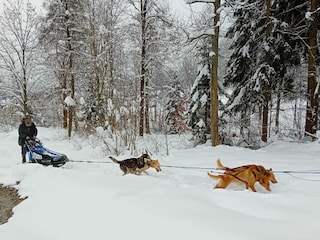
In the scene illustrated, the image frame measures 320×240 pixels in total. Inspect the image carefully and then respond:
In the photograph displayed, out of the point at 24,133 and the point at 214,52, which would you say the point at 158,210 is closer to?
the point at 24,133

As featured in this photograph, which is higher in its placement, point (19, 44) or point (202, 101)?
point (19, 44)

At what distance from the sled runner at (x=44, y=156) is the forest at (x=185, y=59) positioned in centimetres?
213

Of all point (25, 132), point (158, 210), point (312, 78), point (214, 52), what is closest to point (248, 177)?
point (158, 210)

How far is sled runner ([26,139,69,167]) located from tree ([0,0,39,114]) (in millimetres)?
9374

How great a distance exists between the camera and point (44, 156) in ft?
30.3

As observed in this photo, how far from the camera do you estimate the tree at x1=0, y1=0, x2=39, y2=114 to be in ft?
57.9

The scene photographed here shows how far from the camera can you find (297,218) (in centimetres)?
362

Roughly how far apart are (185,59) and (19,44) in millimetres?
9913

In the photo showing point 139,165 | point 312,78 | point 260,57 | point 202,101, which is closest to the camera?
point 139,165

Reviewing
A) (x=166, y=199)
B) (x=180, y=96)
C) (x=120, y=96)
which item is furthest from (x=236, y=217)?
(x=180, y=96)

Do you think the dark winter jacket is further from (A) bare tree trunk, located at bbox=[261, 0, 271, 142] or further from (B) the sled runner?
(A) bare tree trunk, located at bbox=[261, 0, 271, 142]

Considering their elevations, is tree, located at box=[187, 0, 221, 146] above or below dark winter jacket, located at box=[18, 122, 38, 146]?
above

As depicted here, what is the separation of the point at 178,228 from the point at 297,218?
147cm

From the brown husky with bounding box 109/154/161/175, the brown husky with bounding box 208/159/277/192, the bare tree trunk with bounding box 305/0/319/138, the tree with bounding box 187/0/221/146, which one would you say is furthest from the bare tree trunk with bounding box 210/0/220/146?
the brown husky with bounding box 208/159/277/192
